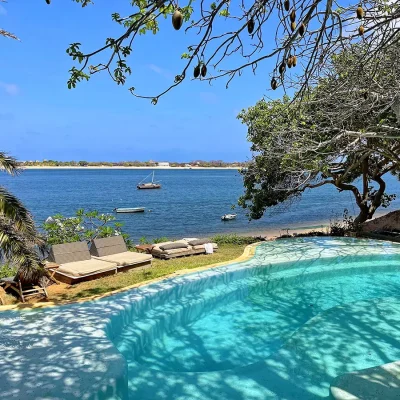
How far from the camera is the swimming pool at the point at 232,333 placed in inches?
171

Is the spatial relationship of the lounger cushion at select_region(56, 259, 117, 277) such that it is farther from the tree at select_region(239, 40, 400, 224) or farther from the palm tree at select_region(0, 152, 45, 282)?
the tree at select_region(239, 40, 400, 224)

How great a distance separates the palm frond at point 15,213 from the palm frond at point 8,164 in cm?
38

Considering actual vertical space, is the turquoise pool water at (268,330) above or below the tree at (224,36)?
below

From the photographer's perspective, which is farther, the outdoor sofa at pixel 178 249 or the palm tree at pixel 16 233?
the outdoor sofa at pixel 178 249

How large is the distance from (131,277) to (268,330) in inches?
131

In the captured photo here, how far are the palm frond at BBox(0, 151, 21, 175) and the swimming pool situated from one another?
8.58 feet

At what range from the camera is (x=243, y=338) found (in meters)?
6.11

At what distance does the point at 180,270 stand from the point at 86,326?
328cm

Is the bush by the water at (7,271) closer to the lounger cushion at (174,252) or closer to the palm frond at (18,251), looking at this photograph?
the palm frond at (18,251)

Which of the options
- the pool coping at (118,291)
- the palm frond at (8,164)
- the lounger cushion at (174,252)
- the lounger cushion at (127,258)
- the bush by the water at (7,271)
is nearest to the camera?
the pool coping at (118,291)

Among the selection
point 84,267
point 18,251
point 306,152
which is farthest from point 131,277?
point 306,152

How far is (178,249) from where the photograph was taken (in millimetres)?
10906

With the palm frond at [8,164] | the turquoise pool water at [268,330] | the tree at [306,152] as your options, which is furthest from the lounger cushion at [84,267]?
the tree at [306,152]

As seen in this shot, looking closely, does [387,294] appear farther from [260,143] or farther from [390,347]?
[260,143]
